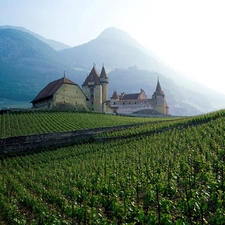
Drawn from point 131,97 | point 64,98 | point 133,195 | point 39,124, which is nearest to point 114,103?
point 131,97

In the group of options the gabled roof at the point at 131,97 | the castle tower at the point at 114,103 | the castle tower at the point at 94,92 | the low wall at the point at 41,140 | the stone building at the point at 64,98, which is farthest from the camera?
the gabled roof at the point at 131,97

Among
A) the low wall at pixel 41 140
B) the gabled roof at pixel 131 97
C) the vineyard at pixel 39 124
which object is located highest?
the gabled roof at pixel 131 97

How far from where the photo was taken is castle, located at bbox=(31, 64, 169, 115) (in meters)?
57.4

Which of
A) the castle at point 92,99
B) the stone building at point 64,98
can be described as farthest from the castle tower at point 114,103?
the stone building at point 64,98

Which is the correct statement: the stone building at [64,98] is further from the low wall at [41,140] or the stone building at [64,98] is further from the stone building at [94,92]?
the low wall at [41,140]

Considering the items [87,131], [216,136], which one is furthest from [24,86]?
[216,136]

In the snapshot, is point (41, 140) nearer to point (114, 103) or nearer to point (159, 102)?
point (114, 103)

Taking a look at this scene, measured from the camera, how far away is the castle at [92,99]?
2259 inches

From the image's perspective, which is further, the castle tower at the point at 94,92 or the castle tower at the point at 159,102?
the castle tower at the point at 159,102

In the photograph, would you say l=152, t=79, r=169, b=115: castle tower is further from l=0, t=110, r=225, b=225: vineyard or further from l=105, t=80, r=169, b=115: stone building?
l=0, t=110, r=225, b=225: vineyard

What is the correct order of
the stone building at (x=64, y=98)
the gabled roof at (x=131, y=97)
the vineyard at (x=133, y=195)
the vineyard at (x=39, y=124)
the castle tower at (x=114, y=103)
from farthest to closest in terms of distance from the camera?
the gabled roof at (x=131, y=97), the castle tower at (x=114, y=103), the stone building at (x=64, y=98), the vineyard at (x=39, y=124), the vineyard at (x=133, y=195)

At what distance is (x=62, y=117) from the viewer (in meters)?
46.7

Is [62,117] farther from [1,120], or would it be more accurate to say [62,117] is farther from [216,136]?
Result: [216,136]

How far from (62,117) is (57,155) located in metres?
20.4
